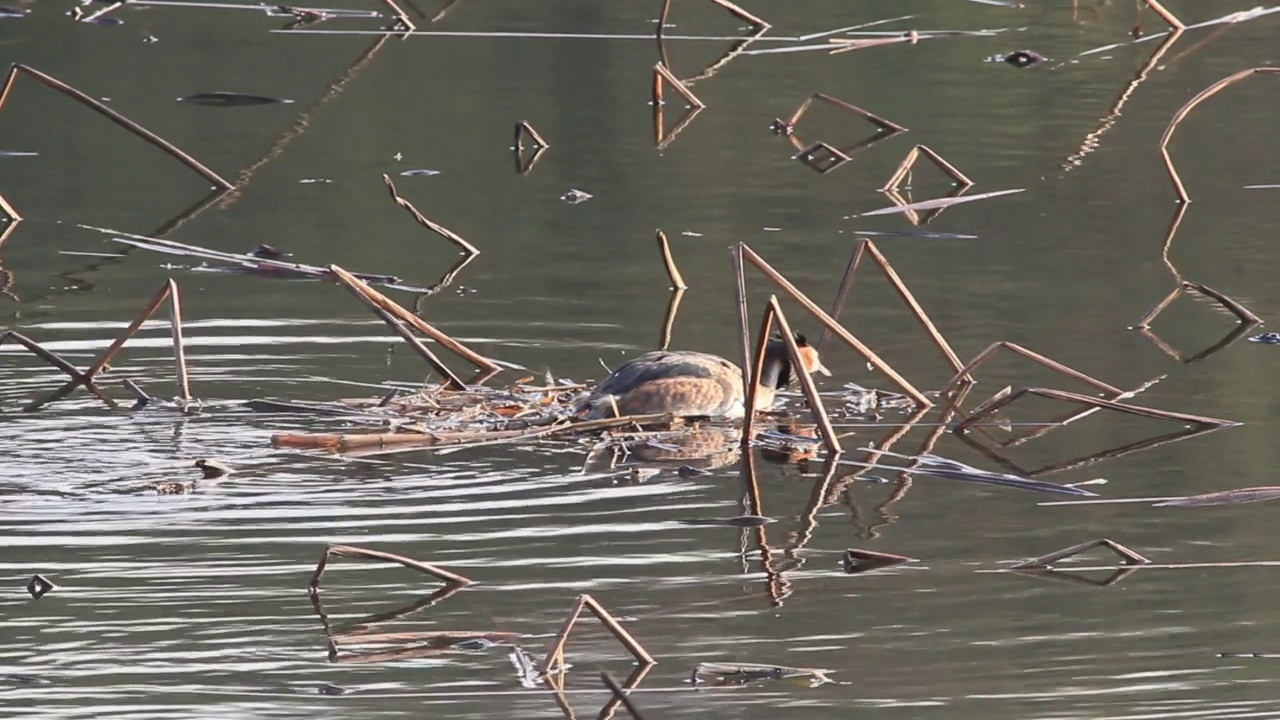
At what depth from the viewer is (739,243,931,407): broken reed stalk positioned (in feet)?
27.6

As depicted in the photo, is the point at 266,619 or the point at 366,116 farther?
the point at 366,116

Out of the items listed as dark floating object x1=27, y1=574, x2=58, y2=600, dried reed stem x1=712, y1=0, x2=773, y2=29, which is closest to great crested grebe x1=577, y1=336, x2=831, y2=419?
dark floating object x1=27, y1=574, x2=58, y2=600

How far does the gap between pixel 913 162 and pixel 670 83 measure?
3064 mm

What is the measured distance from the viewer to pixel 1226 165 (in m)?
14.3

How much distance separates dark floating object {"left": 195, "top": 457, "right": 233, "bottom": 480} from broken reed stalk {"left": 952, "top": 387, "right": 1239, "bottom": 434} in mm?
2719

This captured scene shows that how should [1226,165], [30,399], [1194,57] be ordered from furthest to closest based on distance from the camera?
1. [1194,57]
2. [1226,165]
3. [30,399]

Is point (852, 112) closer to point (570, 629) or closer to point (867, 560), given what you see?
point (867, 560)

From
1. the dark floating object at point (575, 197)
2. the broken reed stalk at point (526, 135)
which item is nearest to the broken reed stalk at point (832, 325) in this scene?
the dark floating object at point (575, 197)

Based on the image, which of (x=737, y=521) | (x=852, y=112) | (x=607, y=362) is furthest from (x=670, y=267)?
(x=852, y=112)

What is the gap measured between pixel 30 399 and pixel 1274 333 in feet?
17.4

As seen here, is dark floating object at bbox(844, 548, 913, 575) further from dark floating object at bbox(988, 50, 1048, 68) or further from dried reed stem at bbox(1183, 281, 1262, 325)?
dark floating object at bbox(988, 50, 1048, 68)

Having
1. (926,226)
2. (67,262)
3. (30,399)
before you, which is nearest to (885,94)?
(926,226)

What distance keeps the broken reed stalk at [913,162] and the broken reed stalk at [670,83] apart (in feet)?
8.13

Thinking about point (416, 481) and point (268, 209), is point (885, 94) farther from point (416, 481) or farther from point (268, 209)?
Answer: point (416, 481)
